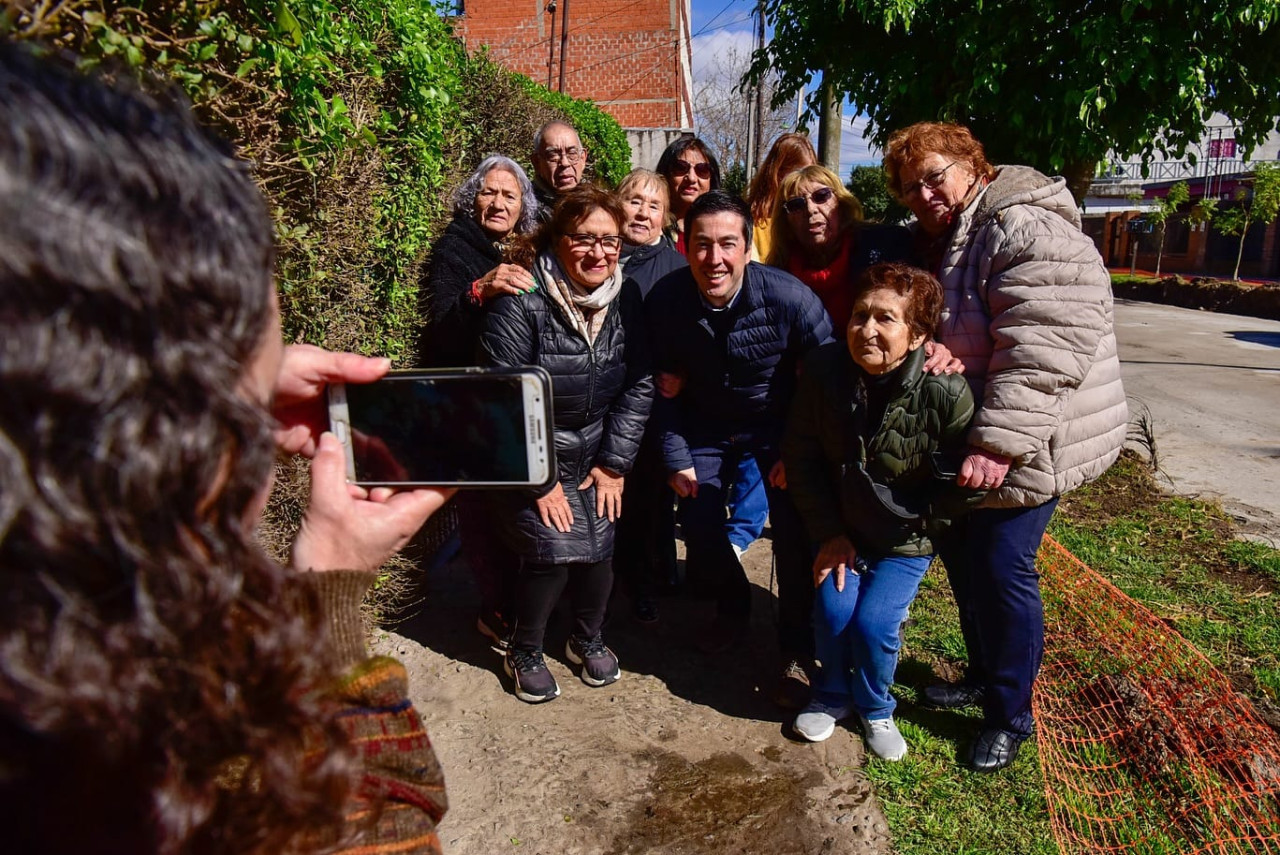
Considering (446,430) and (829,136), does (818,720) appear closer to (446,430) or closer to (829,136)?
(446,430)

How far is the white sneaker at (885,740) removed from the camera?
126 inches

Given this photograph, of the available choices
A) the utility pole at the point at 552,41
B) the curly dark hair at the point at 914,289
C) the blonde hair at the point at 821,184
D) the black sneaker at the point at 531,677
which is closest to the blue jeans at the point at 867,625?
the curly dark hair at the point at 914,289

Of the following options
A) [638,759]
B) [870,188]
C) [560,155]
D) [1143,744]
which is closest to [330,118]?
[560,155]

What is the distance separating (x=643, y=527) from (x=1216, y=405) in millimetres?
7717

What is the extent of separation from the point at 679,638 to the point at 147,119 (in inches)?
151

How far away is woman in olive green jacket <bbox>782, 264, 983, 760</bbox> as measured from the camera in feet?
9.59

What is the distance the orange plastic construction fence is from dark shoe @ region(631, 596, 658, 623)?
1.77 meters

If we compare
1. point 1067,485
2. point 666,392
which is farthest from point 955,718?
point 666,392

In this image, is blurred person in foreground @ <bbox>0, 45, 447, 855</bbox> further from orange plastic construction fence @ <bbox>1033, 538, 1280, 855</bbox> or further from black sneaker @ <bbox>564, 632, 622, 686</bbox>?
black sneaker @ <bbox>564, 632, 622, 686</bbox>

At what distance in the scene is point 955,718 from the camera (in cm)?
347

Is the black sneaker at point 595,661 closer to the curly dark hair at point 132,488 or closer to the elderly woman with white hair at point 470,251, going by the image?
the elderly woman with white hair at point 470,251

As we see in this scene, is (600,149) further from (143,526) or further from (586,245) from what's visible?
(143,526)

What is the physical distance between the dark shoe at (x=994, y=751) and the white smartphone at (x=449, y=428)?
7.41 feet

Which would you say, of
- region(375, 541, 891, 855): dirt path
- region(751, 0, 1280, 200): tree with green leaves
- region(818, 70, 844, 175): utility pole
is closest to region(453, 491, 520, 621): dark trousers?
region(375, 541, 891, 855): dirt path
